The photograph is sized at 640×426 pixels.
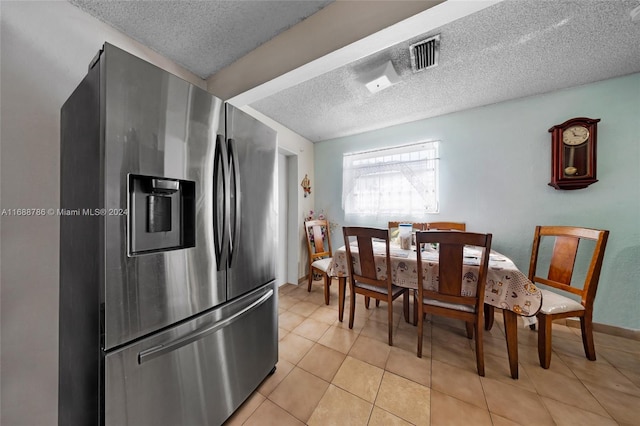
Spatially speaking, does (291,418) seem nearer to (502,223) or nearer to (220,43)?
(220,43)

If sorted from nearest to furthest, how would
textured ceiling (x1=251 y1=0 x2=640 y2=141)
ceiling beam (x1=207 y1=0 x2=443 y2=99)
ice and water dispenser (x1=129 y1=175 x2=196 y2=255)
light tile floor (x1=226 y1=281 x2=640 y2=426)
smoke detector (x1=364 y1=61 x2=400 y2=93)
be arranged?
ice and water dispenser (x1=129 y1=175 x2=196 y2=255)
ceiling beam (x1=207 y1=0 x2=443 y2=99)
light tile floor (x1=226 y1=281 x2=640 y2=426)
textured ceiling (x1=251 y1=0 x2=640 y2=141)
smoke detector (x1=364 y1=61 x2=400 y2=93)

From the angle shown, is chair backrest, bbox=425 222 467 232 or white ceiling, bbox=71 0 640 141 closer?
white ceiling, bbox=71 0 640 141

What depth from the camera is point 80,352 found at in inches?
33.7

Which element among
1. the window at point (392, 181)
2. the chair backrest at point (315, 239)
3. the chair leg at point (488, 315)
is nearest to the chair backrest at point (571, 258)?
the chair leg at point (488, 315)

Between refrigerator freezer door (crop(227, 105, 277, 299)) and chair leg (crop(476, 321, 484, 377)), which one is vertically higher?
refrigerator freezer door (crop(227, 105, 277, 299))

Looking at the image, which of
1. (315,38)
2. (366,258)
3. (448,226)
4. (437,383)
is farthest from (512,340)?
(315,38)

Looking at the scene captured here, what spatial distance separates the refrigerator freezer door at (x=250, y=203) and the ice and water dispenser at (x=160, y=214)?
213mm

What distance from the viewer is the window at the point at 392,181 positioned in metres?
2.82

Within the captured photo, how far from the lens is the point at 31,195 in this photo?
1070mm

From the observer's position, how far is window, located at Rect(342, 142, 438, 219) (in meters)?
2.82

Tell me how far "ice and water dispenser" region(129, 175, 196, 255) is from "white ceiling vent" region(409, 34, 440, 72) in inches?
71.4

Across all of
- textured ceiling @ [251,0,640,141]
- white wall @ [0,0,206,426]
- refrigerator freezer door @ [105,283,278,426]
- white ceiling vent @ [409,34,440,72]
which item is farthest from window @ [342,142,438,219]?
white wall @ [0,0,206,426]

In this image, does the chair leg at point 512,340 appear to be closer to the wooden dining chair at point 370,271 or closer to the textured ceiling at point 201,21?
the wooden dining chair at point 370,271

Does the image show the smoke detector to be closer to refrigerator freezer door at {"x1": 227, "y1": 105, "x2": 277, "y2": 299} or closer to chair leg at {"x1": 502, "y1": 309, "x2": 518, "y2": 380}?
refrigerator freezer door at {"x1": 227, "y1": 105, "x2": 277, "y2": 299}
